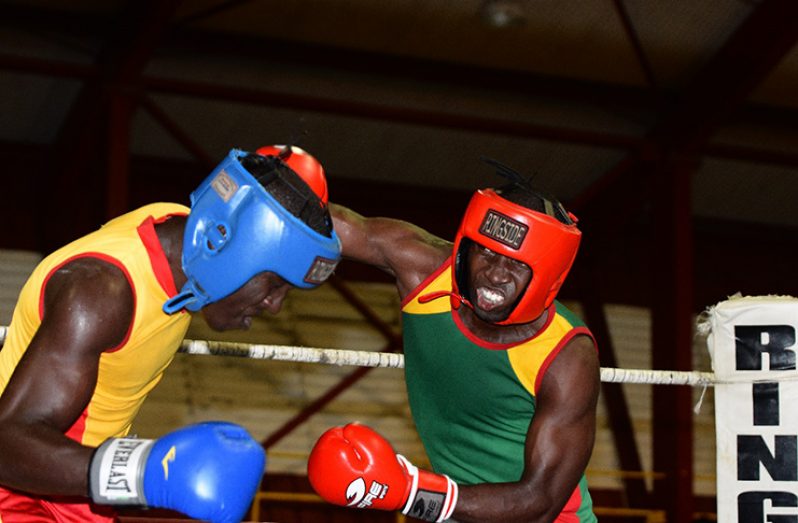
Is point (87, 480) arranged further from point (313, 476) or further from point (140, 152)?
point (140, 152)

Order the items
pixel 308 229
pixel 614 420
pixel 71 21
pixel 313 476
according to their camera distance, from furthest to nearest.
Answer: pixel 614 420
pixel 71 21
pixel 313 476
pixel 308 229

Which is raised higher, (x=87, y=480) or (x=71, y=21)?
(x=71, y=21)

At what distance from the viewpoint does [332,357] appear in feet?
11.0

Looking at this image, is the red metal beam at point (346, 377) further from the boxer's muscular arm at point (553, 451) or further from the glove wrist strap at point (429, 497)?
the glove wrist strap at point (429, 497)

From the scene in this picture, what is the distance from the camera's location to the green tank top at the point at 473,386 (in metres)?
3.08

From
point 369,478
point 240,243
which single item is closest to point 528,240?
point 369,478

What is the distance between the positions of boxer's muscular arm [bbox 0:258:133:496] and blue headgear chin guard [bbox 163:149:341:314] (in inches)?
7.0

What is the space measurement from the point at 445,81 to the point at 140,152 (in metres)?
2.76

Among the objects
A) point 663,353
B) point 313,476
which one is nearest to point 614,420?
point 663,353

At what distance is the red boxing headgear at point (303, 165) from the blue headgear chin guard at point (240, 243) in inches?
13.9

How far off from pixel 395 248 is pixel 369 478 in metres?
0.89

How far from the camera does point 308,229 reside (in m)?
2.32

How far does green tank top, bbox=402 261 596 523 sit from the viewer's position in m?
3.08

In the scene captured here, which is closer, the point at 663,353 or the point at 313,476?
the point at 313,476
